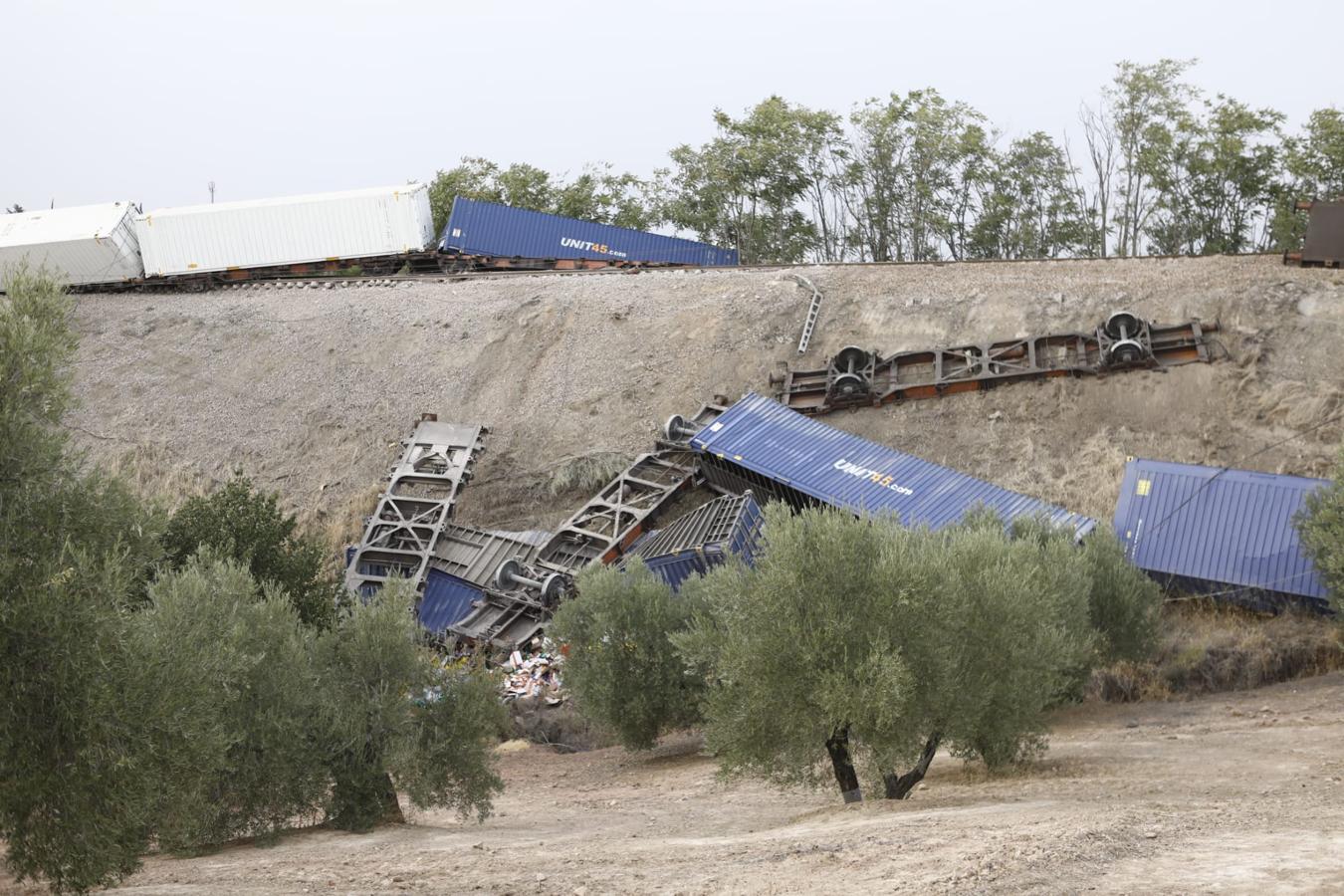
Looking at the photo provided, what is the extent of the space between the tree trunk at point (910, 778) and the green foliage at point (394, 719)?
6.41 m

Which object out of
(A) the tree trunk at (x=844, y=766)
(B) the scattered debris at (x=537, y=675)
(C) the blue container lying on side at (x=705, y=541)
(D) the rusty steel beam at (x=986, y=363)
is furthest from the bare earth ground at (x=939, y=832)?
(D) the rusty steel beam at (x=986, y=363)

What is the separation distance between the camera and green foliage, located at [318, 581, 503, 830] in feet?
68.7

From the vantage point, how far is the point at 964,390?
134ft

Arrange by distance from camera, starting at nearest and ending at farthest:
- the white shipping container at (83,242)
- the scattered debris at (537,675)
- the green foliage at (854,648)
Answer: the green foliage at (854,648), the scattered debris at (537,675), the white shipping container at (83,242)

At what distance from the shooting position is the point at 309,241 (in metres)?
54.5

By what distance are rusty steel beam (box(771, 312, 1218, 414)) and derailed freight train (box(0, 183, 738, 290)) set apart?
14.8 m

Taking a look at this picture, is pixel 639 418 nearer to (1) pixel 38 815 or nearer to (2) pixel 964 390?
(2) pixel 964 390

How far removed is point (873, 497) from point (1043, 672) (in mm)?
11970

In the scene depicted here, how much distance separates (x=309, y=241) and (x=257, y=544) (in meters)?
25.2

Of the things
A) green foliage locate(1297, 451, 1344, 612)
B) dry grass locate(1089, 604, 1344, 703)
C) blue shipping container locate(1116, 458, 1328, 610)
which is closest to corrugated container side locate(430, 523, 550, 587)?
dry grass locate(1089, 604, 1344, 703)

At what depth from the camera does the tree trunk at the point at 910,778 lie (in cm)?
1975

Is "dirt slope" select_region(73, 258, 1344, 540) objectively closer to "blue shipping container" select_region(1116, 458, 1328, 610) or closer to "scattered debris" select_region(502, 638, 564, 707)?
"blue shipping container" select_region(1116, 458, 1328, 610)

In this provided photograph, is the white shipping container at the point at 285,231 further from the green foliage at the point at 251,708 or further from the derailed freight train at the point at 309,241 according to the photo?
the green foliage at the point at 251,708

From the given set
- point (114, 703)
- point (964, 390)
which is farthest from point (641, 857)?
point (964, 390)
